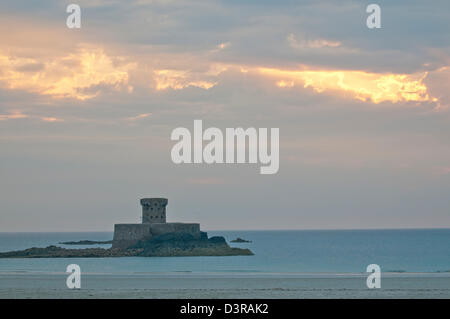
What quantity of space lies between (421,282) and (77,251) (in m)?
56.9

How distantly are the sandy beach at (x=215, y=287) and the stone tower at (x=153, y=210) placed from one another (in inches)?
1443

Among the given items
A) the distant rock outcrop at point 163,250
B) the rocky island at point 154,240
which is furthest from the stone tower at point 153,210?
the distant rock outcrop at point 163,250

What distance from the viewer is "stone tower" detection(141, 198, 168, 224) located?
98.2 m

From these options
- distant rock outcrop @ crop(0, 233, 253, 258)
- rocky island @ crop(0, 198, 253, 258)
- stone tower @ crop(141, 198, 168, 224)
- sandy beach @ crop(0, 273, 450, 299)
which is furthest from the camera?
stone tower @ crop(141, 198, 168, 224)

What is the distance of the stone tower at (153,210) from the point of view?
9825 centimetres

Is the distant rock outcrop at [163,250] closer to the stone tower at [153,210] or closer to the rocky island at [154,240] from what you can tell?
the rocky island at [154,240]

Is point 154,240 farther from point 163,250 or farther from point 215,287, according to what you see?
point 215,287

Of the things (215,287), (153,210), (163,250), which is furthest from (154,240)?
(215,287)

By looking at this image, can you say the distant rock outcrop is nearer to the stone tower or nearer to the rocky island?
the rocky island

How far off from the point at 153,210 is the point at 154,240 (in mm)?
3792

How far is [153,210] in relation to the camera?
99.0 metres

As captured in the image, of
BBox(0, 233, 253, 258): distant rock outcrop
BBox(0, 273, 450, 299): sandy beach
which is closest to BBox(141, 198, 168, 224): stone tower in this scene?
BBox(0, 233, 253, 258): distant rock outcrop
